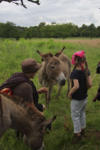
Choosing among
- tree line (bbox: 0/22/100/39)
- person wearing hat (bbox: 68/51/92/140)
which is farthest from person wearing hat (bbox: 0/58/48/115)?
tree line (bbox: 0/22/100/39)

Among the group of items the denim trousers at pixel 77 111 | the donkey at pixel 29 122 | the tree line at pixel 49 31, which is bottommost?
the denim trousers at pixel 77 111

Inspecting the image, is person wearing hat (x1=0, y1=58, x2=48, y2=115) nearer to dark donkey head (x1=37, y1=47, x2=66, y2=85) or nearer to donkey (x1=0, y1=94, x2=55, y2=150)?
donkey (x1=0, y1=94, x2=55, y2=150)

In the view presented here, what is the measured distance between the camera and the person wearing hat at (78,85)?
3635mm

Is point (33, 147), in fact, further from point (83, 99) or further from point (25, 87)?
point (83, 99)

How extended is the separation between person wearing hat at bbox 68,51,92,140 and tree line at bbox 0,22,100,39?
1257 inches

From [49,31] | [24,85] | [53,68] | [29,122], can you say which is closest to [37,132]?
[29,122]

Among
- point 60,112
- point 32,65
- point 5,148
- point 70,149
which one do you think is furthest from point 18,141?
point 60,112

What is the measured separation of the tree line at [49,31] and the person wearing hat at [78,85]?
31937mm

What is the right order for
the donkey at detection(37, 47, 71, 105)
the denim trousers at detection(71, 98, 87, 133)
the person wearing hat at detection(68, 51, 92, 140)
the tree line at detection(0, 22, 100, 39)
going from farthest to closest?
the tree line at detection(0, 22, 100, 39)
the donkey at detection(37, 47, 71, 105)
the denim trousers at detection(71, 98, 87, 133)
the person wearing hat at detection(68, 51, 92, 140)

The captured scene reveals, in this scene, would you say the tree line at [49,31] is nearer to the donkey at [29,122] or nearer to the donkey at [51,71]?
the donkey at [51,71]

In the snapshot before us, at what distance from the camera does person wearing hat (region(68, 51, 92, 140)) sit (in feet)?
11.9

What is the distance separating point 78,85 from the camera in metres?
3.62

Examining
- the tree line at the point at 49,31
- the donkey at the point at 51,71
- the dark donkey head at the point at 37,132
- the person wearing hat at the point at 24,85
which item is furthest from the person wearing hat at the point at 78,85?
the tree line at the point at 49,31

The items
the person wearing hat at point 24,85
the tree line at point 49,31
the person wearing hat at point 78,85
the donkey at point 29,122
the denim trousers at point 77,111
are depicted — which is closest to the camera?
the donkey at point 29,122
